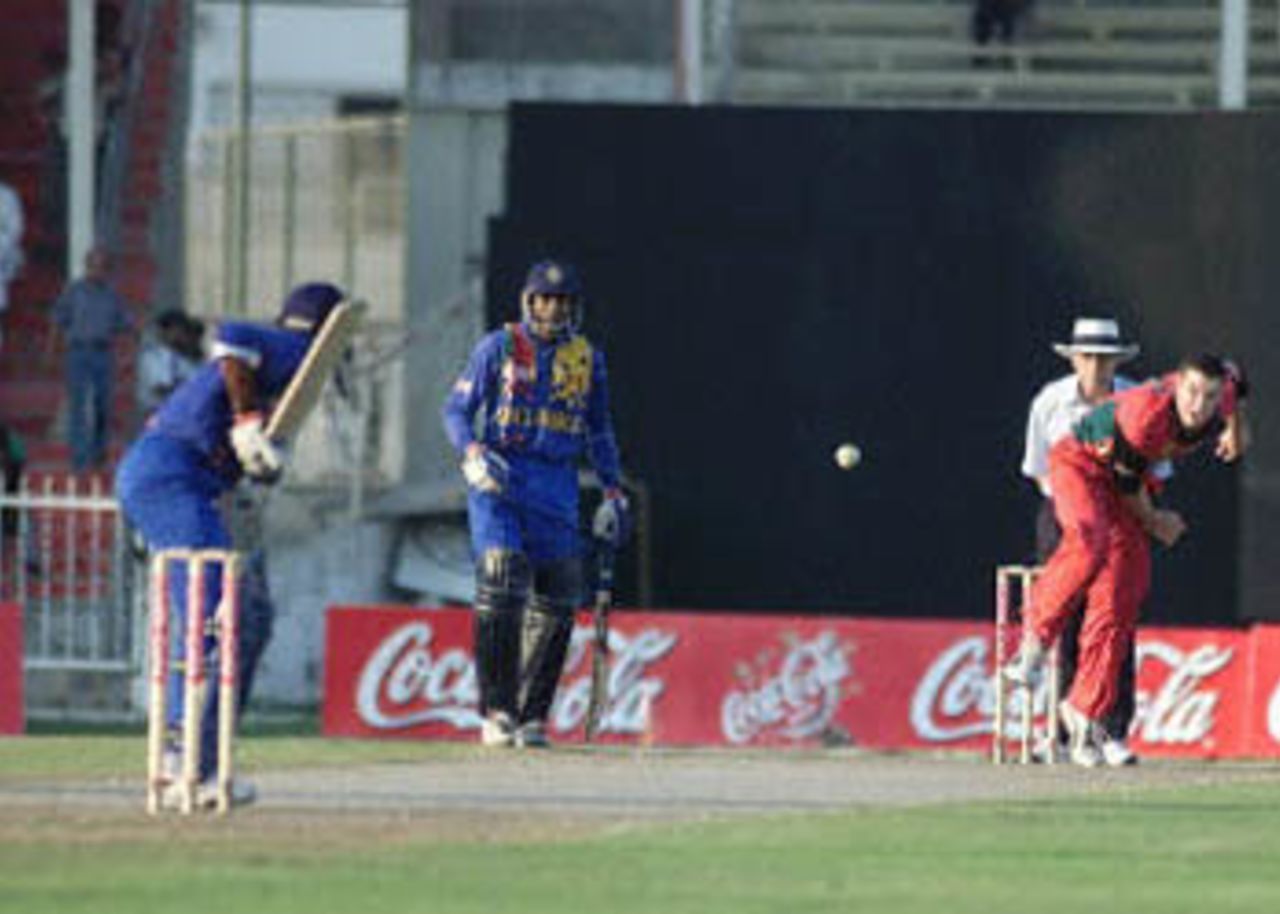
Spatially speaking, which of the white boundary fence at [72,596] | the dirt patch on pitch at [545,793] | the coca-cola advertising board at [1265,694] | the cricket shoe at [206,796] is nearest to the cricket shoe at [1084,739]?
the dirt patch on pitch at [545,793]

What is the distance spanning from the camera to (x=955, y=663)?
979 inches

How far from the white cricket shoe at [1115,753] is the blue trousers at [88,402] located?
1033 centimetres

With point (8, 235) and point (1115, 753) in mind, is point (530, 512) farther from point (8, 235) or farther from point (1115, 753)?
point (8, 235)

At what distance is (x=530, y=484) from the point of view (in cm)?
2128

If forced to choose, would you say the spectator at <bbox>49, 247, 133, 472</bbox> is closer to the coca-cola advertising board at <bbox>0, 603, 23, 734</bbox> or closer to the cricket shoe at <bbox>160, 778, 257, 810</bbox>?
the coca-cola advertising board at <bbox>0, 603, 23, 734</bbox>

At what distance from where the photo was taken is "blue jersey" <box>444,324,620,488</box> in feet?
69.5

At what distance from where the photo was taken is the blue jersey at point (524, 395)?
21172 millimetres

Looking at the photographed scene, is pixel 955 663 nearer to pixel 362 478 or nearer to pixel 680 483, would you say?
pixel 680 483

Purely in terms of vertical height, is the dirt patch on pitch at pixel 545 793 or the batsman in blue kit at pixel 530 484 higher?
the batsman in blue kit at pixel 530 484

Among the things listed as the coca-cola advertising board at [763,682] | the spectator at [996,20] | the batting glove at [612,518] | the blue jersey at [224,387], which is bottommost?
the coca-cola advertising board at [763,682]

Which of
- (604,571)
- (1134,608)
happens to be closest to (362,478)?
(604,571)

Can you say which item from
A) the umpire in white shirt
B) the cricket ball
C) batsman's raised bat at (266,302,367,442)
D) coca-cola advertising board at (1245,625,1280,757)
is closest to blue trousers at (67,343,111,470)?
the cricket ball

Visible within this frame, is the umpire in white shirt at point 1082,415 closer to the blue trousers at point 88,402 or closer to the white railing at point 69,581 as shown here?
the white railing at point 69,581

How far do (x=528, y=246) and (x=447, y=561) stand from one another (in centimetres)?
215
